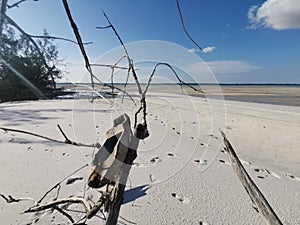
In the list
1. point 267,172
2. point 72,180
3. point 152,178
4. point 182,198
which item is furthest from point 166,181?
point 267,172

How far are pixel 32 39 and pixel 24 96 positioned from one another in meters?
12.1

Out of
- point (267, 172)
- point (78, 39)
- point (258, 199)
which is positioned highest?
point (78, 39)

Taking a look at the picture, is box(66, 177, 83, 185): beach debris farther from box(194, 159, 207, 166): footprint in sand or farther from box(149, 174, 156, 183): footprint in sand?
box(194, 159, 207, 166): footprint in sand

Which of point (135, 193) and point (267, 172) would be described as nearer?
point (135, 193)

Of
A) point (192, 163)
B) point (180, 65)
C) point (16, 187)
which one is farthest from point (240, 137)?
point (180, 65)

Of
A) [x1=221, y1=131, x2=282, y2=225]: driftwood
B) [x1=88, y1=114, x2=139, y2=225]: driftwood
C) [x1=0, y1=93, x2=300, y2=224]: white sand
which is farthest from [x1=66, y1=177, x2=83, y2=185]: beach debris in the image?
[x1=221, y1=131, x2=282, y2=225]: driftwood

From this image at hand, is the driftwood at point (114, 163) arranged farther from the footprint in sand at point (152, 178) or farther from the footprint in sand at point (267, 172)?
the footprint in sand at point (267, 172)

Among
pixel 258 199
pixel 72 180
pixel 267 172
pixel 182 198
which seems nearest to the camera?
pixel 258 199

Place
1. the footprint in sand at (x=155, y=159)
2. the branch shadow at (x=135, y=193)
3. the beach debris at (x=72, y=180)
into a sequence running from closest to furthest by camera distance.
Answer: the branch shadow at (x=135, y=193), the beach debris at (x=72, y=180), the footprint in sand at (x=155, y=159)

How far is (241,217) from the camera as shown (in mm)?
1372

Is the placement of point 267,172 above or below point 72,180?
below

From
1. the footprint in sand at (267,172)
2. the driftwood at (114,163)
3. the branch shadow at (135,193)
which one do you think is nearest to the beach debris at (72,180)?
the branch shadow at (135,193)

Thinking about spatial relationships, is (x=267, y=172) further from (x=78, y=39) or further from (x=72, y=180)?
(x=78, y=39)

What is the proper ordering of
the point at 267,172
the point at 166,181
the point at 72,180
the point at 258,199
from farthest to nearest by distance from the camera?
the point at 267,172, the point at 166,181, the point at 72,180, the point at 258,199
